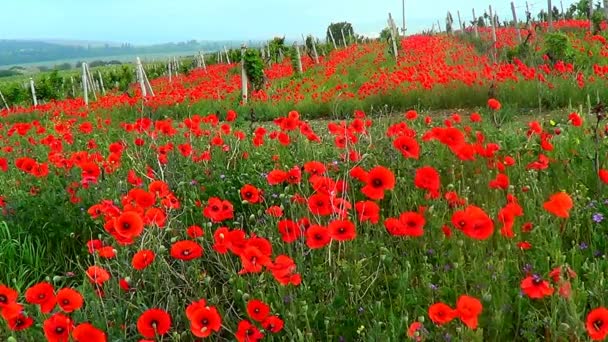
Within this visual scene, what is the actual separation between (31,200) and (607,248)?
12.3 feet

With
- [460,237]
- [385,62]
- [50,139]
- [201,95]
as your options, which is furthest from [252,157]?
[385,62]

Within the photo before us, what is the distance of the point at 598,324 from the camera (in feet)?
5.27

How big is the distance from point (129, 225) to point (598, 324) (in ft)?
5.03

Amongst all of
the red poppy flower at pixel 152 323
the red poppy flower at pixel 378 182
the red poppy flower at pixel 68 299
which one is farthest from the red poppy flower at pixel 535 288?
the red poppy flower at pixel 68 299

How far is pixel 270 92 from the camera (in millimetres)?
14836

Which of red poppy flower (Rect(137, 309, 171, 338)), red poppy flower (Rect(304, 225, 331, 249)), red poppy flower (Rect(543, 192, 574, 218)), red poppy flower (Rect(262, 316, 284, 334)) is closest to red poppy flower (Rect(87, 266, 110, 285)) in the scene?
red poppy flower (Rect(137, 309, 171, 338))

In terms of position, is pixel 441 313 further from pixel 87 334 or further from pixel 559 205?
pixel 87 334

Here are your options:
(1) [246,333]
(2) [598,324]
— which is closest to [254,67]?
(1) [246,333]

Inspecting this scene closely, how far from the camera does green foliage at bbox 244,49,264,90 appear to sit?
15.3 metres

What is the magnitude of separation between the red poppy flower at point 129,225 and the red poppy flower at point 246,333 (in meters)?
0.52

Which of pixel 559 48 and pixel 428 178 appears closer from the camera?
pixel 428 178

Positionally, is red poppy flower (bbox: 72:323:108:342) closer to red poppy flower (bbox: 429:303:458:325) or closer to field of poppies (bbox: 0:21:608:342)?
field of poppies (bbox: 0:21:608:342)

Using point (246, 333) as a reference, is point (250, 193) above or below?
above

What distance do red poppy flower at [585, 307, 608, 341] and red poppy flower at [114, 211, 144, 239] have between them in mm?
1452
